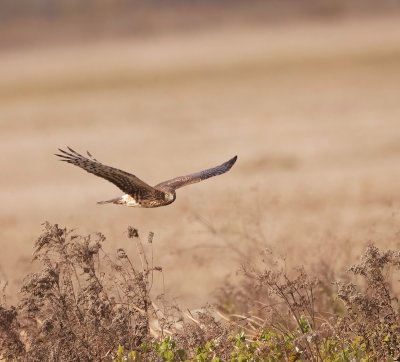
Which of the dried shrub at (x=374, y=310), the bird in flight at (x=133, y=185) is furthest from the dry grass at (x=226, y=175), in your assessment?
the bird in flight at (x=133, y=185)

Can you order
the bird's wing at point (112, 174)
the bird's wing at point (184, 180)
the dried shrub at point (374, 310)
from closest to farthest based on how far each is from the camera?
the dried shrub at point (374, 310) < the bird's wing at point (112, 174) < the bird's wing at point (184, 180)

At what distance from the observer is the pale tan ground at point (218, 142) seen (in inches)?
464

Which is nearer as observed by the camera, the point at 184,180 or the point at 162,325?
the point at 162,325

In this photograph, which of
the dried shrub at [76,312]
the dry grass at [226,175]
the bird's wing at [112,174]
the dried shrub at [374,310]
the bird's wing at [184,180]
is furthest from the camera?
the bird's wing at [184,180]

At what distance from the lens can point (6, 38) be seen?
46.5 meters

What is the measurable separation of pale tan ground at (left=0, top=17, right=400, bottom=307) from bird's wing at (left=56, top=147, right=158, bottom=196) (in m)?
0.76

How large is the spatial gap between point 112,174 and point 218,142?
13.5 meters

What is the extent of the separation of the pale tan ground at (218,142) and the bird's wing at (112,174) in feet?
2.49

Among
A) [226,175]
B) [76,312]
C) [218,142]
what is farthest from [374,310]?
[218,142]

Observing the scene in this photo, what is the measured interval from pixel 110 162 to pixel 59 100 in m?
9.19

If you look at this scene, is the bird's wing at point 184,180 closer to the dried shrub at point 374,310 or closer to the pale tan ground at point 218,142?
the pale tan ground at point 218,142

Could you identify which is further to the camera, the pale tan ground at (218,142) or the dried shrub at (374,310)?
the pale tan ground at (218,142)

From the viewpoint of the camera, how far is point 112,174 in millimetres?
7516

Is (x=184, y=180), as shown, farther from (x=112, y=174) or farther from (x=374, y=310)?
(x=374, y=310)
